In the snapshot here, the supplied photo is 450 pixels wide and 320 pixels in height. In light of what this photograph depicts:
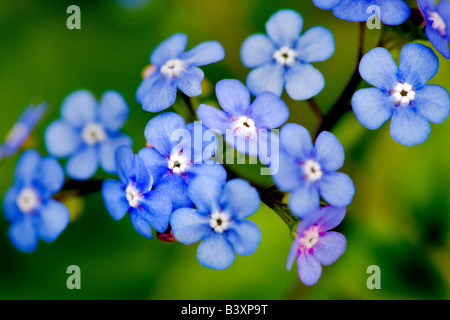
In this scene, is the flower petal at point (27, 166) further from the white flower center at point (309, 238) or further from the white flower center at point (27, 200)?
the white flower center at point (309, 238)

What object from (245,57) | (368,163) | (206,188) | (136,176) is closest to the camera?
(206,188)

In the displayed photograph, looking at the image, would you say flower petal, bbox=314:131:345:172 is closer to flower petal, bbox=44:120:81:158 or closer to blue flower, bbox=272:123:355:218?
blue flower, bbox=272:123:355:218

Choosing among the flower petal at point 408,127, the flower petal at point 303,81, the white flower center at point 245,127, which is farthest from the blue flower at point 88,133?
the flower petal at point 408,127

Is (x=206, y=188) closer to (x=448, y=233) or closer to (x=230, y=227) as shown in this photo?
(x=230, y=227)

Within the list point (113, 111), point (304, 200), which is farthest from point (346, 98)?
point (113, 111)

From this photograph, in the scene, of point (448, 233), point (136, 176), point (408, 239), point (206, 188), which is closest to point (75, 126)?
point (136, 176)

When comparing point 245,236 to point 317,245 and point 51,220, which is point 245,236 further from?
point 51,220
